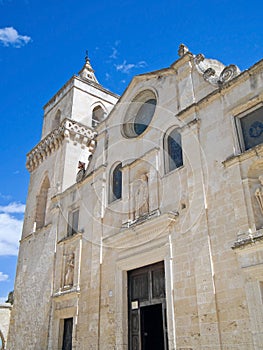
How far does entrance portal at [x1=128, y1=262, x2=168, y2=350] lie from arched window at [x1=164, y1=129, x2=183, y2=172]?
2696mm

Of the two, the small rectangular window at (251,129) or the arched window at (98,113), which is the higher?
the arched window at (98,113)

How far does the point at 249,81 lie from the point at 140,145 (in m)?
4.00

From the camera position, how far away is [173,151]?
34.2 ft

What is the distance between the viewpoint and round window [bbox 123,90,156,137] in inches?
476

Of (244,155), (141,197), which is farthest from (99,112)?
(244,155)

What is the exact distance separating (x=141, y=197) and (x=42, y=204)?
26.4 ft

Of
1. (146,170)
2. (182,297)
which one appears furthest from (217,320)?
(146,170)

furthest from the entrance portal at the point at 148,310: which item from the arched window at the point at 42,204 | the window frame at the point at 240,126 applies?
the arched window at the point at 42,204

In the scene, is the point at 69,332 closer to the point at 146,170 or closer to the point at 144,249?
the point at 144,249

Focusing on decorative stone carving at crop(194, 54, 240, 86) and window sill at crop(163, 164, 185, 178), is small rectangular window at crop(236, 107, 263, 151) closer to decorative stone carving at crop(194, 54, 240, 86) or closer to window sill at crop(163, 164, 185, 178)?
decorative stone carving at crop(194, 54, 240, 86)

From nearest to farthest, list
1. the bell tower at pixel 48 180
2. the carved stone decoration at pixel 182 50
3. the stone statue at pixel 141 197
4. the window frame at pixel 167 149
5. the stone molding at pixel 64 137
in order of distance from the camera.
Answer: the window frame at pixel 167 149, the stone statue at pixel 141 197, the carved stone decoration at pixel 182 50, the bell tower at pixel 48 180, the stone molding at pixel 64 137

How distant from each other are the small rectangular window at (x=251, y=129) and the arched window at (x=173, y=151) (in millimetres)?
2021

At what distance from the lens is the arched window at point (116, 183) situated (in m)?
12.1

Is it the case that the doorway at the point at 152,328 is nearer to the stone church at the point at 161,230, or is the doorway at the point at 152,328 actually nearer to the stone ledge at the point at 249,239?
the stone church at the point at 161,230
